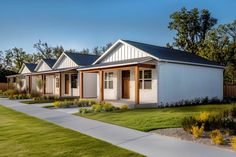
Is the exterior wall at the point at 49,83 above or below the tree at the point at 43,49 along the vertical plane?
below

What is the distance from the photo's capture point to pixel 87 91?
982 inches

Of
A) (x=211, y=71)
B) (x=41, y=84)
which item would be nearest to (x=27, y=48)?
(x=41, y=84)

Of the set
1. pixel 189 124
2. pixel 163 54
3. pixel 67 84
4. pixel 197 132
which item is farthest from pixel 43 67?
pixel 197 132

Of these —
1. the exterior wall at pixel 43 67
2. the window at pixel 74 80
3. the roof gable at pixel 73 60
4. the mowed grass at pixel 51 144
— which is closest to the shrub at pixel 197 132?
the mowed grass at pixel 51 144

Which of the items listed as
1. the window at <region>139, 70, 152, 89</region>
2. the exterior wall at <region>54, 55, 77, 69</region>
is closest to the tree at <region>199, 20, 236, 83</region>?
the window at <region>139, 70, 152, 89</region>

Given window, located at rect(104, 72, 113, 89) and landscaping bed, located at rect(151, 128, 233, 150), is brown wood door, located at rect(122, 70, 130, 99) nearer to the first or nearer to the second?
window, located at rect(104, 72, 113, 89)

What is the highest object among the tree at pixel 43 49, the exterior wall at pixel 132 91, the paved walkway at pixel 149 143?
the tree at pixel 43 49

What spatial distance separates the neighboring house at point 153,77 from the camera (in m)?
16.2

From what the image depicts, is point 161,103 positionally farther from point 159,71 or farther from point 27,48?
point 27,48

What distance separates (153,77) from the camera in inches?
664

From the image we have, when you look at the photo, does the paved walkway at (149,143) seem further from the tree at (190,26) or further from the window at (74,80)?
the tree at (190,26)

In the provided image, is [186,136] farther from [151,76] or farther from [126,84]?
[126,84]

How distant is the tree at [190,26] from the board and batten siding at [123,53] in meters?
18.7

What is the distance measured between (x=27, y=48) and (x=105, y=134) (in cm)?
5684
